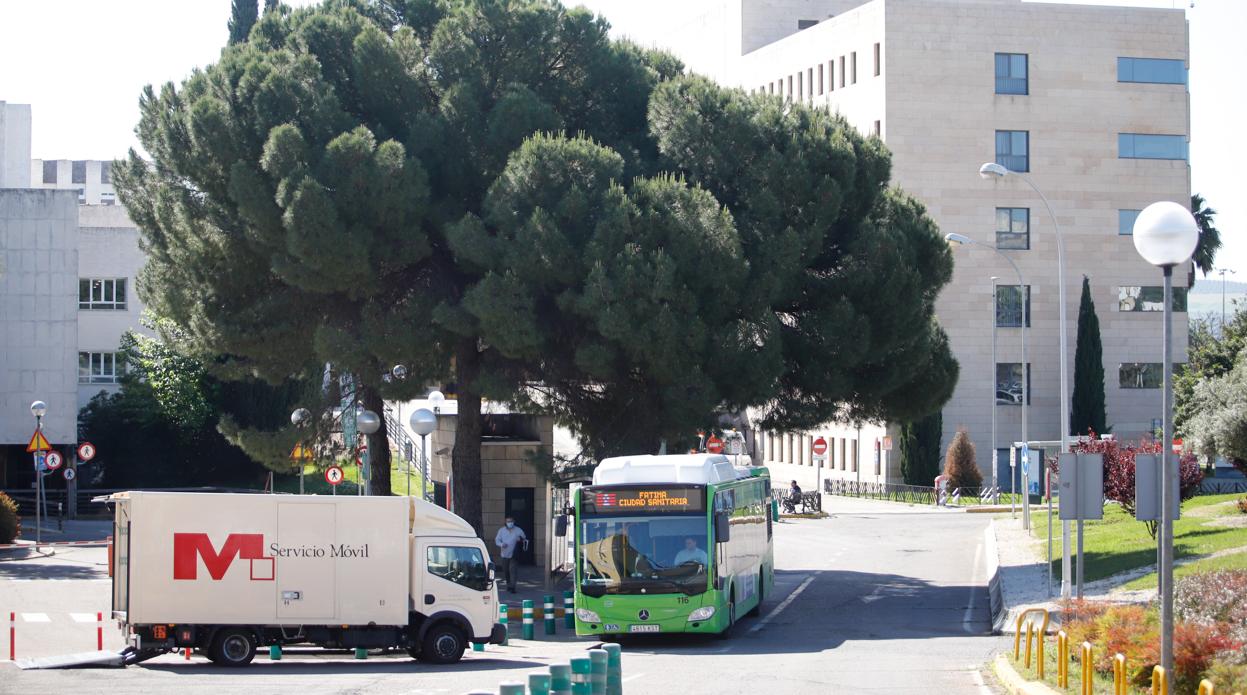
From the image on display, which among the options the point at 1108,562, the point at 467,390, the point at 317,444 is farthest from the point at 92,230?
the point at 1108,562

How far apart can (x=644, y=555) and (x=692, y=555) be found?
79 cm

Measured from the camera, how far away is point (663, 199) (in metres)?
30.5

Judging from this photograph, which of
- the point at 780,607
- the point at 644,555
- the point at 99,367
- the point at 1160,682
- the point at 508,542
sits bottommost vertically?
the point at 780,607

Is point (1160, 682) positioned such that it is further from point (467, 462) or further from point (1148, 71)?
point (1148, 71)

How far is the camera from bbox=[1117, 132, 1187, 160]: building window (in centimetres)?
7100

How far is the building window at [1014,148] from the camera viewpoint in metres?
69.9

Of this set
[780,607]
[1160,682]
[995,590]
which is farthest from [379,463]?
[1160,682]

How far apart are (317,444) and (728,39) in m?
58.6

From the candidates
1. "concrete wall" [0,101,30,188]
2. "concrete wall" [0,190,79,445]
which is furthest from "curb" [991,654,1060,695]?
"concrete wall" [0,101,30,188]

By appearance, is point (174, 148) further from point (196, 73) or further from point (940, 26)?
point (940, 26)

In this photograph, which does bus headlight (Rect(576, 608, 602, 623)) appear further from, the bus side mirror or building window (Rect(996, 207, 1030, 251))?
building window (Rect(996, 207, 1030, 251))

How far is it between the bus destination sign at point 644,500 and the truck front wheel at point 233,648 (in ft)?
18.8

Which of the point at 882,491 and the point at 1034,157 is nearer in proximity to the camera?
the point at 882,491

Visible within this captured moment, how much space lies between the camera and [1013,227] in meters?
69.6
